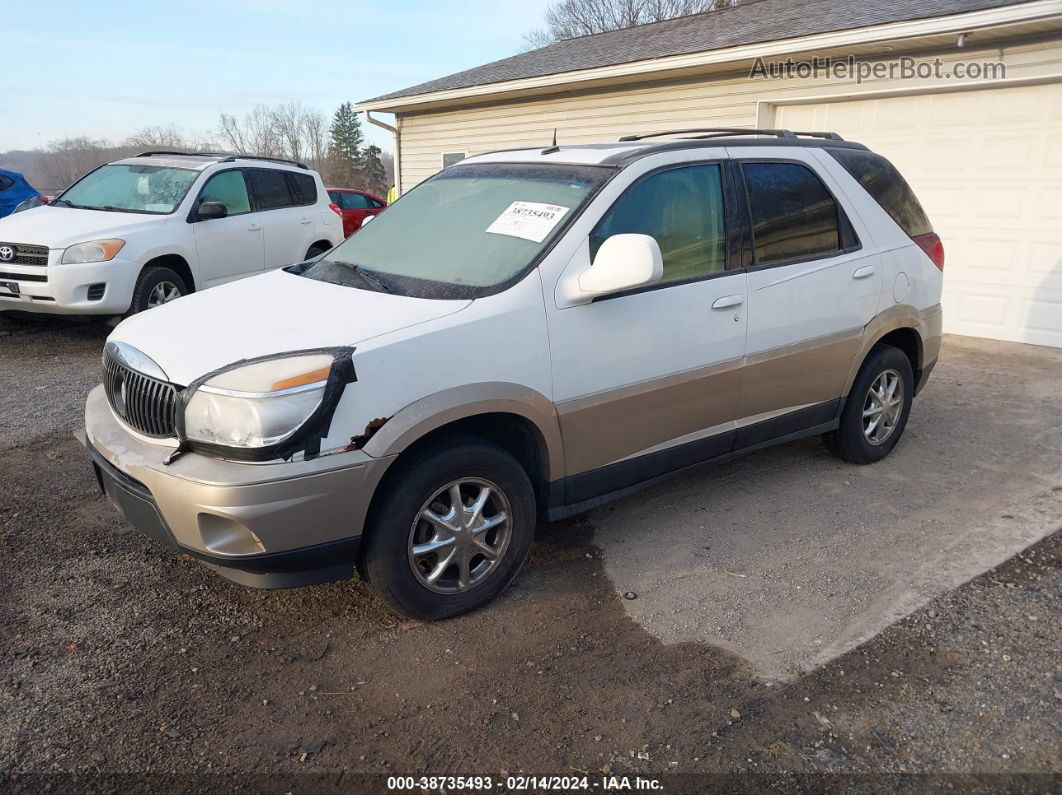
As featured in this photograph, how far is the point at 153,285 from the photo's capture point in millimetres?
7961

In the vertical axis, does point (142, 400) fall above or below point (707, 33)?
below

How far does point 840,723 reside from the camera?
2.78 m

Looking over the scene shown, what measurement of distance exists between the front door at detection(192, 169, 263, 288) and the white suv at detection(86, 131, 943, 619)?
4.78m

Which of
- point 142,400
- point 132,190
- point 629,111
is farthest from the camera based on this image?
point 629,111

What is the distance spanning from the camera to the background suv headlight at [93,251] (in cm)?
745

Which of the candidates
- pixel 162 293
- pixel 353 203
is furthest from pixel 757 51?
pixel 353 203

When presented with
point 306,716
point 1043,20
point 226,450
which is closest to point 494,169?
point 226,450

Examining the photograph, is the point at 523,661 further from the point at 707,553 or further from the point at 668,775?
the point at 707,553

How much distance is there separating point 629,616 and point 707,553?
722 mm

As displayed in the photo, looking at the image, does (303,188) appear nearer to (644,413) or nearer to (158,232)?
(158,232)

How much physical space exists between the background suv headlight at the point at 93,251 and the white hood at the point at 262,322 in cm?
444

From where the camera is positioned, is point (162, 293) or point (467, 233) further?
point (162, 293)

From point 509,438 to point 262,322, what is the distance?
3.68ft

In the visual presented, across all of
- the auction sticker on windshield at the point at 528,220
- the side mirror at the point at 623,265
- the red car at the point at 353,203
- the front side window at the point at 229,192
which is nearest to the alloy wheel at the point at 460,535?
the side mirror at the point at 623,265
